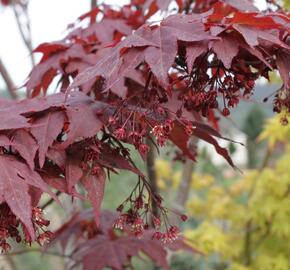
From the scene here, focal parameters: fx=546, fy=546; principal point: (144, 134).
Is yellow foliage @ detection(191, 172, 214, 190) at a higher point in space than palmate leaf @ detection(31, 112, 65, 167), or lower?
lower

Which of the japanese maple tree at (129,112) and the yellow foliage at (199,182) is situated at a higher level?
the japanese maple tree at (129,112)

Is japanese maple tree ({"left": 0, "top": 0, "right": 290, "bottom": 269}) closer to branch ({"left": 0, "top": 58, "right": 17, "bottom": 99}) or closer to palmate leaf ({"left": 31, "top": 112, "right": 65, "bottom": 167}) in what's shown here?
palmate leaf ({"left": 31, "top": 112, "right": 65, "bottom": 167})

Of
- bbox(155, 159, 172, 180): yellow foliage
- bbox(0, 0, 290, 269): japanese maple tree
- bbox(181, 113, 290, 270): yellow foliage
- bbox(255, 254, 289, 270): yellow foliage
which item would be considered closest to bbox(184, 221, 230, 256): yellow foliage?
bbox(181, 113, 290, 270): yellow foliage

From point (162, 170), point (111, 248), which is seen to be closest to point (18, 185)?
point (111, 248)

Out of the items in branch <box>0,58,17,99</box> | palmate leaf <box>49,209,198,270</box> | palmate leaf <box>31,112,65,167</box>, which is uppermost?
palmate leaf <box>31,112,65,167</box>

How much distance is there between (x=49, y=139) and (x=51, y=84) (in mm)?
509

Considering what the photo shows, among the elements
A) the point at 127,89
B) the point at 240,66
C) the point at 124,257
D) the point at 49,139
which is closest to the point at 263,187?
the point at 124,257

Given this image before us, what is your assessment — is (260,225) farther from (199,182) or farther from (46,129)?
(46,129)

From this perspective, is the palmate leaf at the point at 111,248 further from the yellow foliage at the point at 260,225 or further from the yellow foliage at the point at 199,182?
the yellow foliage at the point at 199,182

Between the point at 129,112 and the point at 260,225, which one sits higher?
the point at 129,112

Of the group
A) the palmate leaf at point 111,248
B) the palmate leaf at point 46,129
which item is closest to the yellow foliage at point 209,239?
the palmate leaf at point 111,248

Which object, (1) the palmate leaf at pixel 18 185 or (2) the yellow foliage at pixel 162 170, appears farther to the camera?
(2) the yellow foliage at pixel 162 170

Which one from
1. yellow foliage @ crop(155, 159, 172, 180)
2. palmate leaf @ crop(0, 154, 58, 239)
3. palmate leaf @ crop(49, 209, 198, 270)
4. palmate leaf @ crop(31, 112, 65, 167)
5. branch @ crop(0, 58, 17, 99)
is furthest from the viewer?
yellow foliage @ crop(155, 159, 172, 180)

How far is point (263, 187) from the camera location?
2334mm
